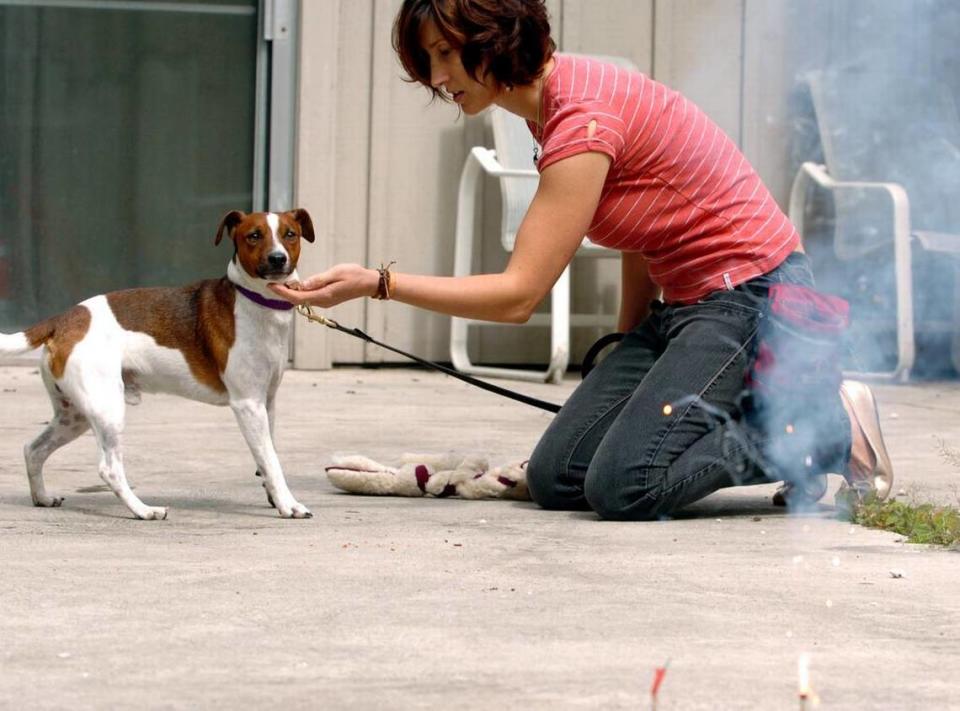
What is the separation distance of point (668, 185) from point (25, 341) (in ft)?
4.72

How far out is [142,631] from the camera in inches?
94.1

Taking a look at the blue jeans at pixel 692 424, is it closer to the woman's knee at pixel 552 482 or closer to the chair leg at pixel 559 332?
the woman's knee at pixel 552 482

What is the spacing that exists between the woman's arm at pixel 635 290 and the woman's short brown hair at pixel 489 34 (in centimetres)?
69

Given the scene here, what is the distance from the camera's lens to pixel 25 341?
3588 millimetres

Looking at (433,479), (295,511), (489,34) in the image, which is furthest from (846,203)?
(295,511)

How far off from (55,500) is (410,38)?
1301mm

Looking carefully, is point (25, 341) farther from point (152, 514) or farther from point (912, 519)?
point (912, 519)

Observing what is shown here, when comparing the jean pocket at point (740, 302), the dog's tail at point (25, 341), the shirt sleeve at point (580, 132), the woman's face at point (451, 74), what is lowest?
the dog's tail at point (25, 341)

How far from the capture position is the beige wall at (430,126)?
677cm

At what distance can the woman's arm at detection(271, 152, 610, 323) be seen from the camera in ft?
10.8

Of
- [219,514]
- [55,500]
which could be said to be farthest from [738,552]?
[55,500]

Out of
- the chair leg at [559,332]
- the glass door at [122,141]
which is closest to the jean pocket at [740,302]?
the chair leg at [559,332]

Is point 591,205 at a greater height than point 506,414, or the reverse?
point 591,205

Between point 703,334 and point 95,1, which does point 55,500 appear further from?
point 95,1
